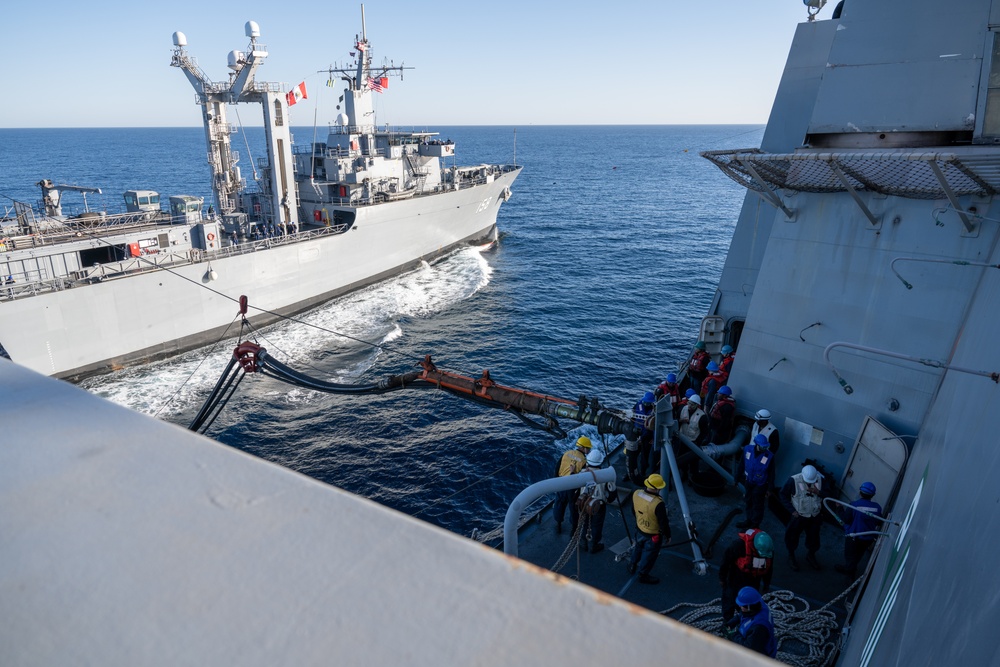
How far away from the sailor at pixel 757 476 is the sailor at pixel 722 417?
58.6 inches

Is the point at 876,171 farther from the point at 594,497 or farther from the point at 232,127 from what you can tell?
the point at 232,127

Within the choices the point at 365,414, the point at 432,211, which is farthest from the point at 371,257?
Result: the point at 365,414

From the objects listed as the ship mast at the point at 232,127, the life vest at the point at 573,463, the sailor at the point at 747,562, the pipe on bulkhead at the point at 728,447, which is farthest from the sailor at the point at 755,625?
the ship mast at the point at 232,127

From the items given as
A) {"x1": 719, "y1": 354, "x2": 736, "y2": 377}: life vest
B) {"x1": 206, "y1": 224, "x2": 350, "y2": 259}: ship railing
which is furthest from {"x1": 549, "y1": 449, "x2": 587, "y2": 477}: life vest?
{"x1": 206, "y1": 224, "x2": 350, "y2": 259}: ship railing

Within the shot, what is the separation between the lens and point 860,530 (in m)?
7.33

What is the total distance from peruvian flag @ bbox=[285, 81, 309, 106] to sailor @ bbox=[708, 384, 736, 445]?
26541mm

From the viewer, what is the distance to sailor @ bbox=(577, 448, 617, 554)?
7930mm

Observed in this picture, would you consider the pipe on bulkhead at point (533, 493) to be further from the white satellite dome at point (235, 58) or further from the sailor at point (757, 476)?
the white satellite dome at point (235, 58)

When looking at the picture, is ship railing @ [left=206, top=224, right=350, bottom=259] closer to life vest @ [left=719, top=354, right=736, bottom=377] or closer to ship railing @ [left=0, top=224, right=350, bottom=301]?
ship railing @ [left=0, top=224, right=350, bottom=301]

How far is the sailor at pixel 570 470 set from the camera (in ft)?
26.3

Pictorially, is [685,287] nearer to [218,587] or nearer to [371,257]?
[371,257]

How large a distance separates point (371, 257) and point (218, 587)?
105ft

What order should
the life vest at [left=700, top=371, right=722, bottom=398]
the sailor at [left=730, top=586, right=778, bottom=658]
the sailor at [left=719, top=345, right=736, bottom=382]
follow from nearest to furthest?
the sailor at [left=730, top=586, right=778, bottom=658] → the life vest at [left=700, top=371, right=722, bottom=398] → the sailor at [left=719, top=345, right=736, bottom=382]

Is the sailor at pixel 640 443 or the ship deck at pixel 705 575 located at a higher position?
the sailor at pixel 640 443
